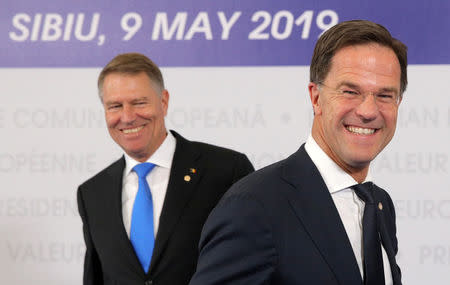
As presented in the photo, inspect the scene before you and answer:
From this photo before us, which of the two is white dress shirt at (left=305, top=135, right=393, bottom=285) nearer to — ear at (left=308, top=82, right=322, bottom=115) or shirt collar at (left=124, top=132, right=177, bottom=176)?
ear at (left=308, top=82, right=322, bottom=115)

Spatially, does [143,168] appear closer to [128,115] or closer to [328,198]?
[128,115]

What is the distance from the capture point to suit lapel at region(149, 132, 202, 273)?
Answer: 2.41 m

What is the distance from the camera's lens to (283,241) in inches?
52.2

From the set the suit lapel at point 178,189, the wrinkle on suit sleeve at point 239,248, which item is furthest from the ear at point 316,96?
the suit lapel at point 178,189

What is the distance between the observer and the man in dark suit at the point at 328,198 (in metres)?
1.31

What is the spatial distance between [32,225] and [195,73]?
125 cm

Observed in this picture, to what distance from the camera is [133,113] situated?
2535 millimetres

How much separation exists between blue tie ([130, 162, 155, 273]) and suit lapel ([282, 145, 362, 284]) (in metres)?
1.13

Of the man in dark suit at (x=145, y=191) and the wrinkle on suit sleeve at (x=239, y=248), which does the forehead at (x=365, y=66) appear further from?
the man in dark suit at (x=145, y=191)

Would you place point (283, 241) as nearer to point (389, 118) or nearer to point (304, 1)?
point (389, 118)

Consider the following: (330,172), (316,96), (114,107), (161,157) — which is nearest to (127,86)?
(114,107)

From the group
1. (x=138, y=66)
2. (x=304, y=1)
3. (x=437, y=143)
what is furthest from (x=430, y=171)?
(x=138, y=66)

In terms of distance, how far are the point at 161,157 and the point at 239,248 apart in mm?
1322

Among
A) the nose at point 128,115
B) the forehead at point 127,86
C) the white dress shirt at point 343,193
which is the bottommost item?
the white dress shirt at point 343,193
